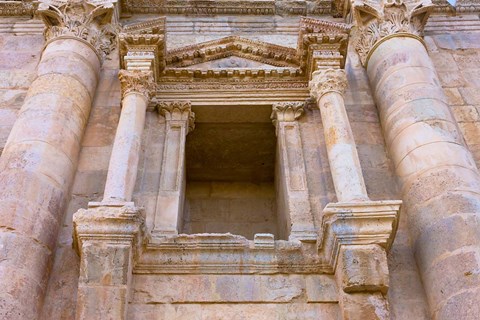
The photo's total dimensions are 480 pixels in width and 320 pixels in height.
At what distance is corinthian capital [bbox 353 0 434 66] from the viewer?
936 centimetres

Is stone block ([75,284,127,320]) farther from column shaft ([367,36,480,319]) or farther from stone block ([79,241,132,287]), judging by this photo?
column shaft ([367,36,480,319])

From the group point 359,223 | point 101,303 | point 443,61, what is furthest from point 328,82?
point 101,303

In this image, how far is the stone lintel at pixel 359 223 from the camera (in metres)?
6.23

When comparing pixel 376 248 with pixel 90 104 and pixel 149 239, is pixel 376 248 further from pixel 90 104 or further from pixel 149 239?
pixel 90 104

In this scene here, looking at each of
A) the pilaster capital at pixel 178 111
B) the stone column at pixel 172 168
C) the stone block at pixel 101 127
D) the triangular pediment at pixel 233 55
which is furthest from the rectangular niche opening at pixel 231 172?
the stone block at pixel 101 127

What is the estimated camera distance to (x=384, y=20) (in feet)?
31.1

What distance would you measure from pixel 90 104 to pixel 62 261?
287 cm

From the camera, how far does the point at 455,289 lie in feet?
20.2

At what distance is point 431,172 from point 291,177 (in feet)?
6.23

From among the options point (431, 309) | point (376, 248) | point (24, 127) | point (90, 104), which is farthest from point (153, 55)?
point (431, 309)

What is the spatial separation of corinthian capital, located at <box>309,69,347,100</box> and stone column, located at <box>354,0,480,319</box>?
0.77 meters

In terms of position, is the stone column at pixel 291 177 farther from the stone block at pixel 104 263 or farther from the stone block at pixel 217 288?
the stone block at pixel 104 263

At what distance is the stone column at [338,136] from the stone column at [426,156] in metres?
0.76

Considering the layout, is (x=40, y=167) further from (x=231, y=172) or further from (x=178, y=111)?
(x=231, y=172)
